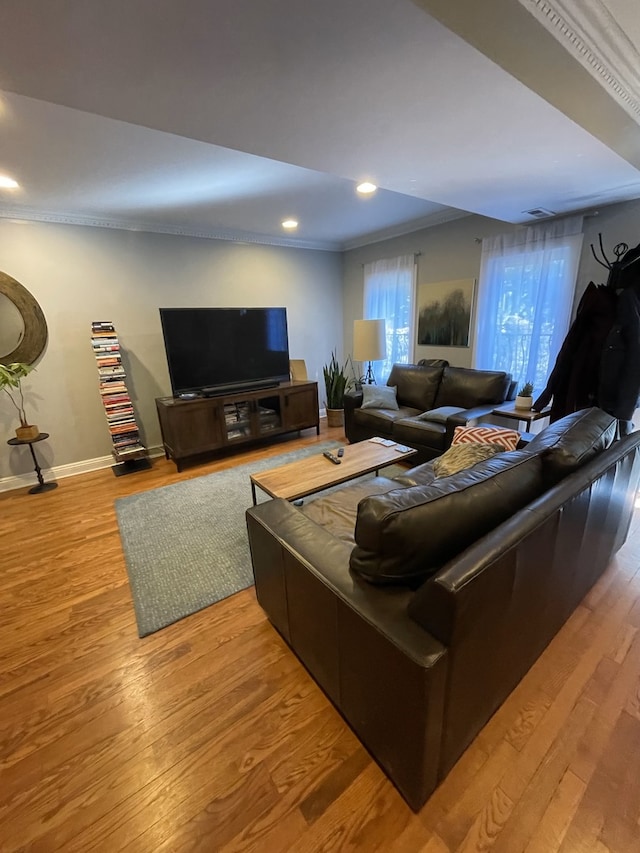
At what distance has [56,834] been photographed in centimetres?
103

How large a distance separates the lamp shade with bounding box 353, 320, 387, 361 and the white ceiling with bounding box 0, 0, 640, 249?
156 centimetres

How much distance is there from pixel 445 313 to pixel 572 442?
2.92 meters

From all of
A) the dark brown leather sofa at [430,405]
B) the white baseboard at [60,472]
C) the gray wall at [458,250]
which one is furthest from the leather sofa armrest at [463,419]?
the white baseboard at [60,472]

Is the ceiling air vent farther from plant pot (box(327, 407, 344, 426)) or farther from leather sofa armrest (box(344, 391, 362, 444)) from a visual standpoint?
plant pot (box(327, 407, 344, 426))

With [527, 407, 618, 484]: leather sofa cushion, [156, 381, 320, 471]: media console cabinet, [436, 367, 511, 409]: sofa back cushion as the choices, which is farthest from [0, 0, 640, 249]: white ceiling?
[156, 381, 320, 471]: media console cabinet

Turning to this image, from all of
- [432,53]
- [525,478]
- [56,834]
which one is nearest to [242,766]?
[56,834]

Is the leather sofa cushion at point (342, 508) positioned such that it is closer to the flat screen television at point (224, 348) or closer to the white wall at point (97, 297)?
the flat screen television at point (224, 348)

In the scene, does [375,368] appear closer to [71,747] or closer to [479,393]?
[479,393]

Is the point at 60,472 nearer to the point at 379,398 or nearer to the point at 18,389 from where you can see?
the point at 18,389

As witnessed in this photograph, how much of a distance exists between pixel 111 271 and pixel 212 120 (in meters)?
2.65

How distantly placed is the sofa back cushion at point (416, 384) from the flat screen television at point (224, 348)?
→ 141 centimetres

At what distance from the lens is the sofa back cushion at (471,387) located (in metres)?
3.38

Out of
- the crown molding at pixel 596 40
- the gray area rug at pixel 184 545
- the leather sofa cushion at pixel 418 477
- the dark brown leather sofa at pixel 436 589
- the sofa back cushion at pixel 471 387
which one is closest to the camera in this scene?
the dark brown leather sofa at pixel 436 589

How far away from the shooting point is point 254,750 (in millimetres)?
1221
